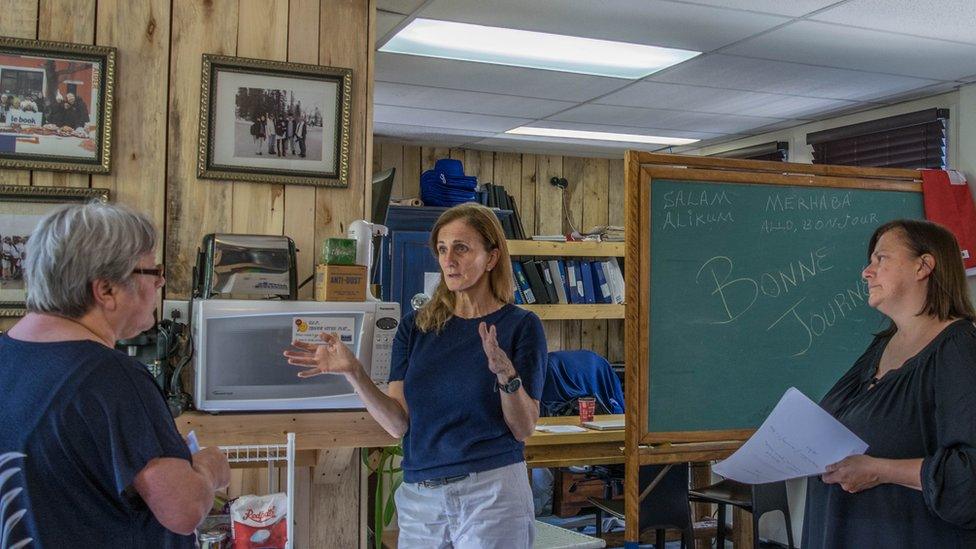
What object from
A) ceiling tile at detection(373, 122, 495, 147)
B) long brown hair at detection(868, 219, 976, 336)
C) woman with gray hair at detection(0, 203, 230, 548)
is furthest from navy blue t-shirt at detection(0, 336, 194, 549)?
ceiling tile at detection(373, 122, 495, 147)

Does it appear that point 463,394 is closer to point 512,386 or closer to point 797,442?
point 512,386

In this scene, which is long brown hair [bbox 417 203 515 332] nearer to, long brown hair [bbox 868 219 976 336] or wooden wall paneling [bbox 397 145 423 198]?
long brown hair [bbox 868 219 976 336]

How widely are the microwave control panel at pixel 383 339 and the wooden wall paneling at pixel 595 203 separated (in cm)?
396

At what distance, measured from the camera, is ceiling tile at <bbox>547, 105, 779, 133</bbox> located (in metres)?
4.90

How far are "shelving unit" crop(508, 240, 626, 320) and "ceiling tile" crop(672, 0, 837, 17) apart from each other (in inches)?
104

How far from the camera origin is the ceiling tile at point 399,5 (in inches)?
122

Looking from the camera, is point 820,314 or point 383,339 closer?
point 383,339

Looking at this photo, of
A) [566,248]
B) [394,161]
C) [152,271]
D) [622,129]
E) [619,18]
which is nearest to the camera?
[152,271]

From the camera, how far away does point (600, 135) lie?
18.6 ft

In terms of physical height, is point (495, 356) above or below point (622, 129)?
below

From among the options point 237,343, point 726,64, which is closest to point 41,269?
point 237,343

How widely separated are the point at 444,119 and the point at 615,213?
1.95 m

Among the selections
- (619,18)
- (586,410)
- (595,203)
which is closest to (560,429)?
(586,410)

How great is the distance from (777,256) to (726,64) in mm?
1296
